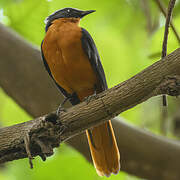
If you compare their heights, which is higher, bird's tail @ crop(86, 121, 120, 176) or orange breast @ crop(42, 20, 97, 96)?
orange breast @ crop(42, 20, 97, 96)

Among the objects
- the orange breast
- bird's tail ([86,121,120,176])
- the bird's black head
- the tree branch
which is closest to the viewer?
the orange breast

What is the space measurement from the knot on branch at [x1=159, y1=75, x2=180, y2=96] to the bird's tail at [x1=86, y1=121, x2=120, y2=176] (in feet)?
4.49

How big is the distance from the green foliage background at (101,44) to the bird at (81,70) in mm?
322

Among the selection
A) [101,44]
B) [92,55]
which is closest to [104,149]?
[92,55]

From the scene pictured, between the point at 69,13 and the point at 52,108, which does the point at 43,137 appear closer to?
the point at 52,108

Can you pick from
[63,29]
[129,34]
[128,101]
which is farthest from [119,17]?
[128,101]

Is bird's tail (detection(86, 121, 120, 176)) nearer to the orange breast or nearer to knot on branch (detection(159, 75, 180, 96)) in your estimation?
the orange breast

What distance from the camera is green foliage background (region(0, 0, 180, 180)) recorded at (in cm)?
427

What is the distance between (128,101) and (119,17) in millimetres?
2861

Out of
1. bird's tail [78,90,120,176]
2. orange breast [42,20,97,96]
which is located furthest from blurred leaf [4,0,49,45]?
bird's tail [78,90,120,176]

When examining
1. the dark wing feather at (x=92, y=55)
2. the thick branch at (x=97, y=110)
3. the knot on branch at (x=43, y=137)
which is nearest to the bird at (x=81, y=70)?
the dark wing feather at (x=92, y=55)

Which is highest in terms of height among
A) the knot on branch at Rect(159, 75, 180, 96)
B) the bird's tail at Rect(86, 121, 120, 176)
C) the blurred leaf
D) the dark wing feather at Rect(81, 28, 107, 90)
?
the blurred leaf

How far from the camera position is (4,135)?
3041 millimetres

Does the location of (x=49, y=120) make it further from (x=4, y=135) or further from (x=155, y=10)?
(x=155, y=10)
